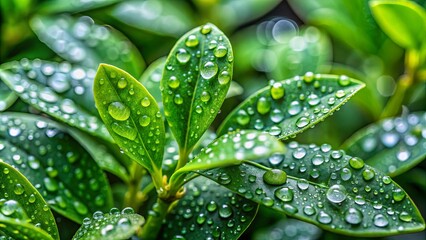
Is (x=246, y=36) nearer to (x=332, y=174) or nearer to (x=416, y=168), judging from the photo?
(x=416, y=168)

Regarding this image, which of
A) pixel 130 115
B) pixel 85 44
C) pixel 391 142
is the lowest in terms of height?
pixel 391 142

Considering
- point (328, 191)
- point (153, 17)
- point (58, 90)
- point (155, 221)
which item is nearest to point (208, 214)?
point (155, 221)

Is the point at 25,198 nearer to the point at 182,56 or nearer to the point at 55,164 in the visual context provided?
the point at 55,164

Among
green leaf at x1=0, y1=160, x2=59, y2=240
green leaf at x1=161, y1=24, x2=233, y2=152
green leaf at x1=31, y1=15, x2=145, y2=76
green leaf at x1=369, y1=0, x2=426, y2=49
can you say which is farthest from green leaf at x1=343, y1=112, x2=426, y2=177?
green leaf at x1=0, y1=160, x2=59, y2=240

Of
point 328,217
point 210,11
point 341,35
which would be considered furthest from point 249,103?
point 210,11

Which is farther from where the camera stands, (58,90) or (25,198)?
(58,90)

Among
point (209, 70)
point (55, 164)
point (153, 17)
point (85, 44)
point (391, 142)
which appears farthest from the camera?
point (153, 17)

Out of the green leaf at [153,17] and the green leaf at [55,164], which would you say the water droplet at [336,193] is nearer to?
the green leaf at [55,164]
